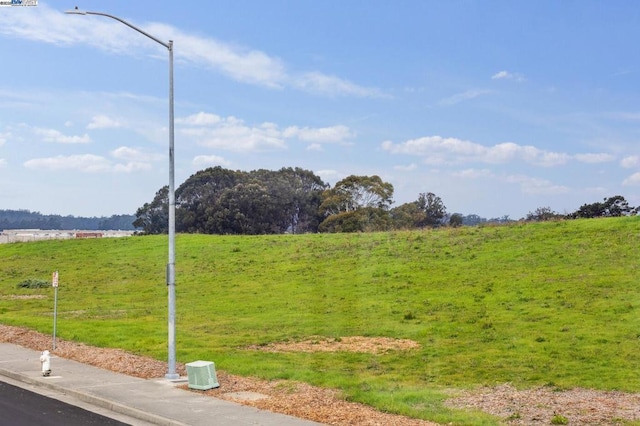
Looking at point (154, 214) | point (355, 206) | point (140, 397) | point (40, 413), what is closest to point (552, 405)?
point (140, 397)

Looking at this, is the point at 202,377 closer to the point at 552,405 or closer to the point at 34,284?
the point at 552,405

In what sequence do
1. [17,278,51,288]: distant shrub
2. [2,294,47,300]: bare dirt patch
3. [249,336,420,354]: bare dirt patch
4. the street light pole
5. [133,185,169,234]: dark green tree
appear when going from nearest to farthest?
the street light pole, [249,336,420,354]: bare dirt patch, [2,294,47,300]: bare dirt patch, [17,278,51,288]: distant shrub, [133,185,169,234]: dark green tree

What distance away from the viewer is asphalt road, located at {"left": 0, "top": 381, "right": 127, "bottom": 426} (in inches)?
573

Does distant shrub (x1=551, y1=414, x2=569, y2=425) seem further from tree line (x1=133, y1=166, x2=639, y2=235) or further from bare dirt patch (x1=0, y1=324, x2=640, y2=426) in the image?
tree line (x1=133, y1=166, x2=639, y2=235)

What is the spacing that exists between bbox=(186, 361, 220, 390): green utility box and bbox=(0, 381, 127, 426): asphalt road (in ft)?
8.37

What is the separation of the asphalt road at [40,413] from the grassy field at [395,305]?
4.64m

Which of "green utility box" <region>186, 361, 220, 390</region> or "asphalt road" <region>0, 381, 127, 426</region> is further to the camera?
"green utility box" <region>186, 361, 220, 390</region>

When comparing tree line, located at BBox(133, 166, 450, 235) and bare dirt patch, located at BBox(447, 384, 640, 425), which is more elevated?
tree line, located at BBox(133, 166, 450, 235)

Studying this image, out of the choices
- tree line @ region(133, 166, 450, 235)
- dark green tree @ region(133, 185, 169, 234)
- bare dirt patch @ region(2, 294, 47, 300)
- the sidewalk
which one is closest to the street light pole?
the sidewalk

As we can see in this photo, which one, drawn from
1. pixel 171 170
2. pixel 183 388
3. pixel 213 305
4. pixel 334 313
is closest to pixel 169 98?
pixel 171 170

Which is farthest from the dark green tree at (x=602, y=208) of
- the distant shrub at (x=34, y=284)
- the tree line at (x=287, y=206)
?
the distant shrub at (x=34, y=284)

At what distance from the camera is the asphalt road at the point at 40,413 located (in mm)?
14562

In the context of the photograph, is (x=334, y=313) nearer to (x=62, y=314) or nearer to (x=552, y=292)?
(x=552, y=292)

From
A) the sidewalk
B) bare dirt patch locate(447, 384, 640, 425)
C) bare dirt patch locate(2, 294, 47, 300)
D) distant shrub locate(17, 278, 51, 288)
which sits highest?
distant shrub locate(17, 278, 51, 288)
